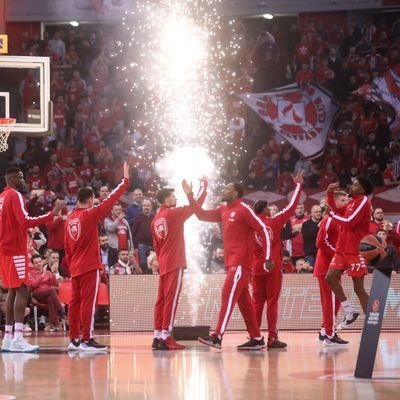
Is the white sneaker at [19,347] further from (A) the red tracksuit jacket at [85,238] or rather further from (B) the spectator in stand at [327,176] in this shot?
(B) the spectator in stand at [327,176]

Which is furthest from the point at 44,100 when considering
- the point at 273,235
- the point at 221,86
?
the point at 221,86

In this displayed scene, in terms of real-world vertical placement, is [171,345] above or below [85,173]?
below

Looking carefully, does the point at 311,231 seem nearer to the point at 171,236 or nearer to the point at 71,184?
the point at 171,236

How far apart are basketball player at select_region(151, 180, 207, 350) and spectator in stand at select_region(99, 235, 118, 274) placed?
5.71 metres

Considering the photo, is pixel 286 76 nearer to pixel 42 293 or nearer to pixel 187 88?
pixel 187 88

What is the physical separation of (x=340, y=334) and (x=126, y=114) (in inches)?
472

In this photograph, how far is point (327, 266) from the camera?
16.1m

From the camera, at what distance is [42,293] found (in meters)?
19.5

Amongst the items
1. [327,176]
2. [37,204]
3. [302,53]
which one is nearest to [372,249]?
[37,204]

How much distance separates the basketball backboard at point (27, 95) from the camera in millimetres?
16359

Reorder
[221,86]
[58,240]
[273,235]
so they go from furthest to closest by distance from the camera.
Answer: [221,86] → [58,240] → [273,235]

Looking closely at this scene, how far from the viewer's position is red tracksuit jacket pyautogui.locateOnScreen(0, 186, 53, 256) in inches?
575

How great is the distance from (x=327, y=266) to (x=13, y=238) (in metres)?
4.55

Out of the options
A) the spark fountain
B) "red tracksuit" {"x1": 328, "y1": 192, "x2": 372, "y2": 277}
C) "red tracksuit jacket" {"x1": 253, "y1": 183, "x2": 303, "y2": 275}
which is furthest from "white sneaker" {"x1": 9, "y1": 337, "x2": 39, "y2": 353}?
the spark fountain
